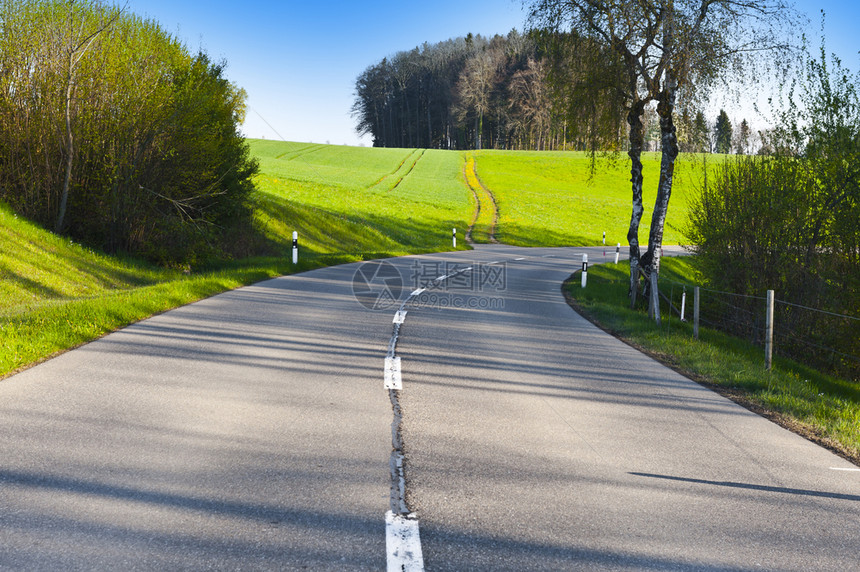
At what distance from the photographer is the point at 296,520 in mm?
3568

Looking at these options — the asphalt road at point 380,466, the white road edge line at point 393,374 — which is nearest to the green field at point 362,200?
the white road edge line at point 393,374

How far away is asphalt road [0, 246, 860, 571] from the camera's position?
3346mm

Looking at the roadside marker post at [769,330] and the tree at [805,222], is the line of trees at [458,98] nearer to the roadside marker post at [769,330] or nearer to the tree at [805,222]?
the tree at [805,222]

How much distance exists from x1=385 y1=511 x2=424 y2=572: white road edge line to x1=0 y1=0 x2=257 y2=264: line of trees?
637 inches

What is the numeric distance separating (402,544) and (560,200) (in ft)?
199

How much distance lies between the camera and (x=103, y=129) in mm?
17141

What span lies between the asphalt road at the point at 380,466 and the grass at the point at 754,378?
448 millimetres

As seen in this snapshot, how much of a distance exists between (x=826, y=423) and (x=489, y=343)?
4.45m

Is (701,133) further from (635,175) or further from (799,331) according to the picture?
(799,331)

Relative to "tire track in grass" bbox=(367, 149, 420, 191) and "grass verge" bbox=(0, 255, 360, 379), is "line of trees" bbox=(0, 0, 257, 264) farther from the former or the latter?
"tire track in grass" bbox=(367, 149, 420, 191)

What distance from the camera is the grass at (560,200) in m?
48.5

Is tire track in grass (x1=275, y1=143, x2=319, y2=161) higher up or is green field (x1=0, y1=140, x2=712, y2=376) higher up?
tire track in grass (x1=275, y1=143, x2=319, y2=161)

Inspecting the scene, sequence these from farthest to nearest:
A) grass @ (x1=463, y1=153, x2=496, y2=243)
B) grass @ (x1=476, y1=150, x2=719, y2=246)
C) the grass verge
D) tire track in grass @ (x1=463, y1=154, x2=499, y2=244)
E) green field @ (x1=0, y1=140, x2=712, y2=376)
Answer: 1. grass @ (x1=476, y1=150, x2=719, y2=246)
2. tire track in grass @ (x1=463, y1=154, x2=499, y2=244)
3. grass @ (x1=463, y1=153, x2=496, y2=243)
4. green field @ (x1=0, y1=140, x2=712, y2=376)
5. the grass verge

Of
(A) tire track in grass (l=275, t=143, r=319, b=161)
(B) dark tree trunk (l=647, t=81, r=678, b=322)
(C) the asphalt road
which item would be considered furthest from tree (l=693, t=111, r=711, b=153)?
(A) tire track in grass (l=275, t=143, r=319, b=161)
